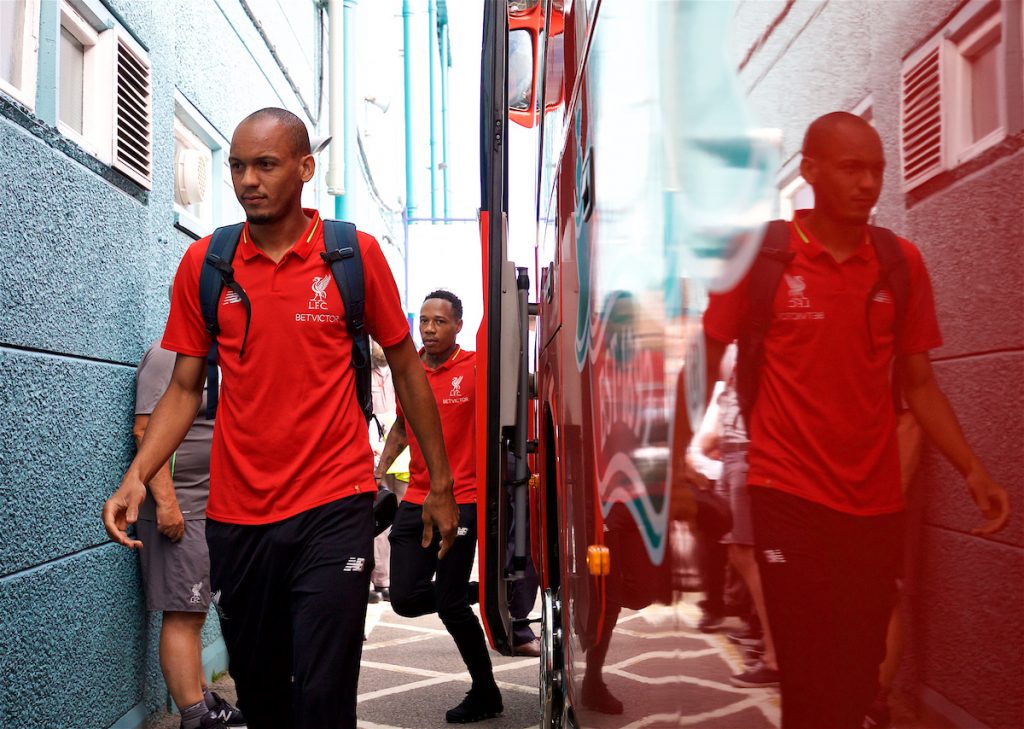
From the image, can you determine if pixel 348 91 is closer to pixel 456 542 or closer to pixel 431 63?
pixel 456 542

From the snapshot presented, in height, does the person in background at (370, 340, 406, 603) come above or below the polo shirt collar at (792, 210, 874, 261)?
below

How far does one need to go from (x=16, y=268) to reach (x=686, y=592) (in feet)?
9.41

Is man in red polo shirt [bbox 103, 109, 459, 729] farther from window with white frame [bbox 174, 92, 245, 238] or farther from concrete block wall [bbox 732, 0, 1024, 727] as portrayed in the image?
window with white frame [bbox 174, 92, 245, 238]

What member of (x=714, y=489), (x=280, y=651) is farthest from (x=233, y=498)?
(x=714, y=489)

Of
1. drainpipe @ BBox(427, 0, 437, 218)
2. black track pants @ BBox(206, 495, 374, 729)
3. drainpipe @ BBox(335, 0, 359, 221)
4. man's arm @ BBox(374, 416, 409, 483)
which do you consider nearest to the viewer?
black track pants @ BBox(206, 495, 374, 729)

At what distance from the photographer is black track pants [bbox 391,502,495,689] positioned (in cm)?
534

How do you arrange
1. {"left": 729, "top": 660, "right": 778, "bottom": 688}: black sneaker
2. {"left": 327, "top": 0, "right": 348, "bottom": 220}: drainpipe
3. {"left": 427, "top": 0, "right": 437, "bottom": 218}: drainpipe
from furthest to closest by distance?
{"left": 427, "top": 0, "right": 437, "bottom": 218}: drainpipe
{"left": 327, "top": 0, "right": 348, "bottom": 220}: drainpipe
{"left": 729, "top": 660, "right": 778, "bottom": 688}: black sneaker

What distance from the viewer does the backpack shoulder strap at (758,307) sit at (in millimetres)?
1341

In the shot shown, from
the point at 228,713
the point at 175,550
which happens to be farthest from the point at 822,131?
the point at 228,713

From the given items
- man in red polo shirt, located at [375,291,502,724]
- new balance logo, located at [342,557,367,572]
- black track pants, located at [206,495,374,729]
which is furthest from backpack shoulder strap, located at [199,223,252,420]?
man in red polo shirt, located at [375,291,502,724]

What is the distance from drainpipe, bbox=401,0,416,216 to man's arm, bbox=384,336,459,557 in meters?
17.9

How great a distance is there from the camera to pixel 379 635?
7969 millimetres

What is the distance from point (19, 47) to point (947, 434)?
12.1 feet

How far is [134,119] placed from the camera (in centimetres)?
523
